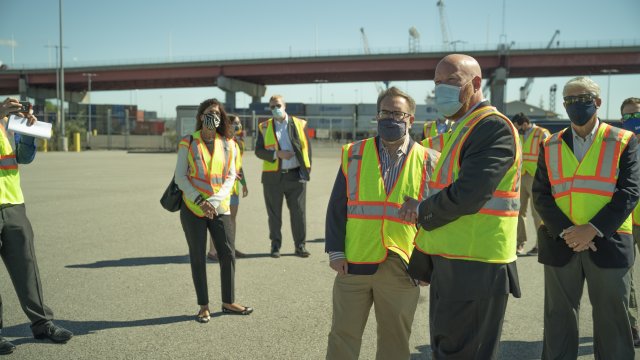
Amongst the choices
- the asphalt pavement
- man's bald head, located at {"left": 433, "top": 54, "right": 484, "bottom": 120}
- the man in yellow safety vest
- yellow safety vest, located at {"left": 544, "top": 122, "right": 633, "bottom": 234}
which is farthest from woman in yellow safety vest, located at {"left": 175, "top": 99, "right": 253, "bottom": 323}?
yellow safety vest, located at {"left": 544, "top": 122, "right": 633, "bottom": 234}

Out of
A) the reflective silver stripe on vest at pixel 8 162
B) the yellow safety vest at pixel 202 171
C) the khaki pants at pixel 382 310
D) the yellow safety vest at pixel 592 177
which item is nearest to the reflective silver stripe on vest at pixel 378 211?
the khaki pants at pixel 382 310

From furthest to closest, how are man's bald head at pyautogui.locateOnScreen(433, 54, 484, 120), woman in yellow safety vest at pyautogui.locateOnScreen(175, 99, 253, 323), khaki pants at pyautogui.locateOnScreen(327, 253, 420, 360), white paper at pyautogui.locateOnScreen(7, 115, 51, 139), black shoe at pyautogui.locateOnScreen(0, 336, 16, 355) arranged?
1. woman in yellow safety vest at pyautogui.locateOnScreen(175, 99, 253, 323)
2. white paper at pyautogui.locateOnScreen(7, 115, 51, 139)
3. black shoe at pyautogui.locateOnScreen(0, 336, 16, 355)
4. khaki pants at pyautogui.locateOnScreen(327, 253, 420, 360)
5. man's bald head at pyautogui.locateOnScreen(433, 54, 484, 120)

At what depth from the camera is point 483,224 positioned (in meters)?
2.82

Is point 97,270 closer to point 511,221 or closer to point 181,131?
point 511,221

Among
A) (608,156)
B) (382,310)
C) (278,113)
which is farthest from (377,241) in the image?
(278,113)

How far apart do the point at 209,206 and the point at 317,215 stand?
6627 mm

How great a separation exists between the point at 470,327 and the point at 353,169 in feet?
4.07

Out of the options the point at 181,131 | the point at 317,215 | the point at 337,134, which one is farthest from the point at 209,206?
the point at 337,134

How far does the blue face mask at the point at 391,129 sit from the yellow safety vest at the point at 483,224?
61cm

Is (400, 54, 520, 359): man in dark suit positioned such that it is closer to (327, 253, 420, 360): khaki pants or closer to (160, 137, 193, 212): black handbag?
(327, 253, 420, 360): khaki pants

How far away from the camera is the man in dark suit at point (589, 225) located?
3580 mm

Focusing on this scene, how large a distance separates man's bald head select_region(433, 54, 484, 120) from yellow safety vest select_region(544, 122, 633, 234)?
1206 mm

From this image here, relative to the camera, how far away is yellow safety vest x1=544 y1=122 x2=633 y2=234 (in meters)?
3.66

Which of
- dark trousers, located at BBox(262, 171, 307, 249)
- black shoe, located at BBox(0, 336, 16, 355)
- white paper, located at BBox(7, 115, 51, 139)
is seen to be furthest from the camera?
dark trousers, located at BBox(262, 171, 307, 249)
